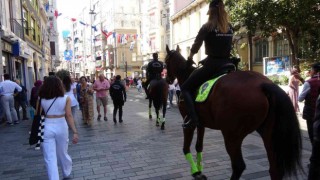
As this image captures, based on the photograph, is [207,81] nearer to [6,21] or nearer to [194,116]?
[194,116]

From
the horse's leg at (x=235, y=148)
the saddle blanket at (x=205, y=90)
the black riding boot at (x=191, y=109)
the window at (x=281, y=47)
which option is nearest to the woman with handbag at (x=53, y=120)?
the black riding boot at (x=191, y=109)

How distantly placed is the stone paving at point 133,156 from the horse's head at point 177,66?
1.71 m

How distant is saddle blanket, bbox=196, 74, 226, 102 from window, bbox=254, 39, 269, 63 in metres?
20.4

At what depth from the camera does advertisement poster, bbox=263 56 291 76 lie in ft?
59.1

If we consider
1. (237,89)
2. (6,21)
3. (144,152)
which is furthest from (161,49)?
(237,89)

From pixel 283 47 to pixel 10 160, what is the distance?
19.4 m

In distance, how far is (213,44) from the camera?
4301 mm

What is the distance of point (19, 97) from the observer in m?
13.1

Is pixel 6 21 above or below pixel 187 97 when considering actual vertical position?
above

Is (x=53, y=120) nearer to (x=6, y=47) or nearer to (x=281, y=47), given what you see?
(x=6, y=47)

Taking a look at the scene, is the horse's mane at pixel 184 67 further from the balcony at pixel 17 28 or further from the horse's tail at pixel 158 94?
the balcony at pixel 17 28

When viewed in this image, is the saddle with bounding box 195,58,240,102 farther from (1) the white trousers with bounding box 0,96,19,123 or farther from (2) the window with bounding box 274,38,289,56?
(2) the window with bounding box 274,38,289,56

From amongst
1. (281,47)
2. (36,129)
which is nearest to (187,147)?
(36,129)

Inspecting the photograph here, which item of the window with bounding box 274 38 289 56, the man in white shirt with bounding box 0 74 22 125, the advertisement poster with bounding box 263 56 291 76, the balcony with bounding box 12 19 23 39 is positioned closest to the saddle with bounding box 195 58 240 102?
the man in white shirt with bounding box 0 74 22 125
